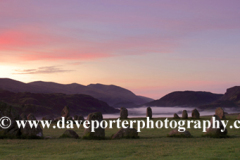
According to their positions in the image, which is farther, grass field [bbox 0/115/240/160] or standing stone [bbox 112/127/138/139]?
standing stone [bbox 112/127/138/139]

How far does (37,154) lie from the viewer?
1886cm

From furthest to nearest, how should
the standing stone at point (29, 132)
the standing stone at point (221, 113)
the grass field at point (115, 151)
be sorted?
1. the standing stone at point (221, 113)
2. the standing stone at point (29, 132)
3. the grass field at point (115, 151)

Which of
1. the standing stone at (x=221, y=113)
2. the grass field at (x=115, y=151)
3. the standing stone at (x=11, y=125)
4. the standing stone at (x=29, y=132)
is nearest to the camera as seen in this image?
the grass field at (x=115, y=151)

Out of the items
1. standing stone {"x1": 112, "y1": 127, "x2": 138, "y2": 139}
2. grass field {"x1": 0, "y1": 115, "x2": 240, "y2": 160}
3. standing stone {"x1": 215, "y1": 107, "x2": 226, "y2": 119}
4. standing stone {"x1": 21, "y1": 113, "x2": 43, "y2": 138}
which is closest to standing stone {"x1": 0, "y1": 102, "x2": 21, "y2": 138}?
standing stone {"x1": 21, "y1": 113, "x2": 43, "y2": 138}

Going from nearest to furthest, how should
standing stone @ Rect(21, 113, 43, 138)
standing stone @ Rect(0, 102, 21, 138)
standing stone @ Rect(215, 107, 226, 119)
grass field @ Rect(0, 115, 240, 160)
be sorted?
1. grass field @ Rect(0, 115, 240, 160)
2. standing stone @ Rect(21, 113, 43, 138)
3. standing stone @ Rect(0, 102, 21, 138)
4. standing stone @ Rect(215, 107, 226, 119)

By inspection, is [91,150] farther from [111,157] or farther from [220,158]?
[220,158]

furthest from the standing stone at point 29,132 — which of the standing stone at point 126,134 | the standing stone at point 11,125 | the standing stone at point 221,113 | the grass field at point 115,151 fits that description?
the standing stone at point 221,113

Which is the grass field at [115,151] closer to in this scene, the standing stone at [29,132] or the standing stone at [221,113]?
the standing stone at [29,132]

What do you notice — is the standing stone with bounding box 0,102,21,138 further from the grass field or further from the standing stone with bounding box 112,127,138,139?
the standing stone with bounding box 112,127,138,139

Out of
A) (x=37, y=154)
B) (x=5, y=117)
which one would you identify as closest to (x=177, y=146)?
(x=37, y=154)

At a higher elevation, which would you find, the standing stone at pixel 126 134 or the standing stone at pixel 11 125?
the standing stone at pixel 11 125

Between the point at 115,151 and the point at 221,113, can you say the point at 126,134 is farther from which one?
the point at 221,113

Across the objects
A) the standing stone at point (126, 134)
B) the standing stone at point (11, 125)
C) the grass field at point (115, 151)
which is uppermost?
the standing stone at point (11, 125)

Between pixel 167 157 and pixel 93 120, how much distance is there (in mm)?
10274
